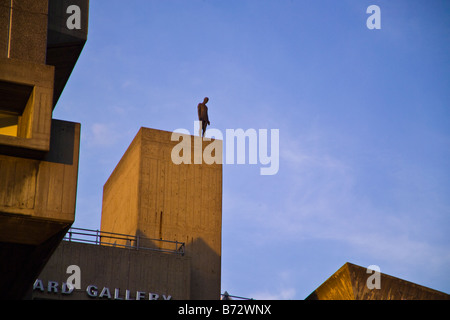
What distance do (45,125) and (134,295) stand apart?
1049 cm

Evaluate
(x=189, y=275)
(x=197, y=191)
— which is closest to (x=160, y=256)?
(x=189, y=275)

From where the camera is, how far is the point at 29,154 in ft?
80.9

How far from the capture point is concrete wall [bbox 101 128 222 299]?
36531mm

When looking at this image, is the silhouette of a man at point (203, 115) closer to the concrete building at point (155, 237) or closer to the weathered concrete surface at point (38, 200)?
the concrete building at point (155, 237)

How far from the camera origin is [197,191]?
38.1 m

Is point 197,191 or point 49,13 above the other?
point 49,13

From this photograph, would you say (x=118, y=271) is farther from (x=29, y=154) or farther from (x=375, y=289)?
(x=375, y=289)

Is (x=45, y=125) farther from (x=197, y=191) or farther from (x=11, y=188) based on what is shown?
(x=197, y=191)

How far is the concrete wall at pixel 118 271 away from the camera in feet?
104

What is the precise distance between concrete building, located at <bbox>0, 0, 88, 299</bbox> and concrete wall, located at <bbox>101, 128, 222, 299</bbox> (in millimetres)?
9995
